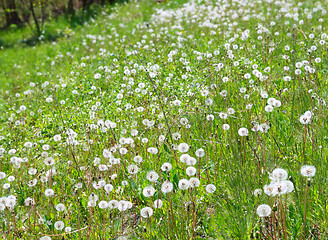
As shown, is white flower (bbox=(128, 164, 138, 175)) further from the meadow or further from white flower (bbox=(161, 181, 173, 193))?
white flower (bbox=(161, 181, 173, 193))

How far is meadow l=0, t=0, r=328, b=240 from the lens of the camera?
1937mm

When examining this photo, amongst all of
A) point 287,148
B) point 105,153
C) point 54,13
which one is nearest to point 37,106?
point 105,153

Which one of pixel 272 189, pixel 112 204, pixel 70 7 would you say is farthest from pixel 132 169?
pixel 70 7

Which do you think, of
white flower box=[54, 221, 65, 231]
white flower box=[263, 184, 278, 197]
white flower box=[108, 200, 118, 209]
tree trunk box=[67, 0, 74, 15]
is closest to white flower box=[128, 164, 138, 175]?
white flower box=[108, 200, 118, 209]

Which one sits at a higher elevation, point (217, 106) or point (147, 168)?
point (217, 106)

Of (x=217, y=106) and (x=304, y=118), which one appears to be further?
(x=217, y=106)

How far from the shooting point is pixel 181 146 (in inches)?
89.3

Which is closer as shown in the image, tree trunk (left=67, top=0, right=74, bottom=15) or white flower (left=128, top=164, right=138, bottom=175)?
white flower (left=128, top=164, right=138, bottom=175)

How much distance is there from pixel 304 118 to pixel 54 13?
16.2 m

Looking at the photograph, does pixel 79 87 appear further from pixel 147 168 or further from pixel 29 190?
pixel 147 168

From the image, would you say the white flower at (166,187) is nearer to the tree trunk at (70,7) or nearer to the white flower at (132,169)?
the white flower at (132,169)

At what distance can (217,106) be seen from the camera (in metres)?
3.41

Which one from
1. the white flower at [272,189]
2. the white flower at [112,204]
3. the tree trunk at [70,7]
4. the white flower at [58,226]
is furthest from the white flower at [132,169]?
the tree trunk at [70,7]

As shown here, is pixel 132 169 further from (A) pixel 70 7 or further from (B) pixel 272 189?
(A) pixel 70 7
